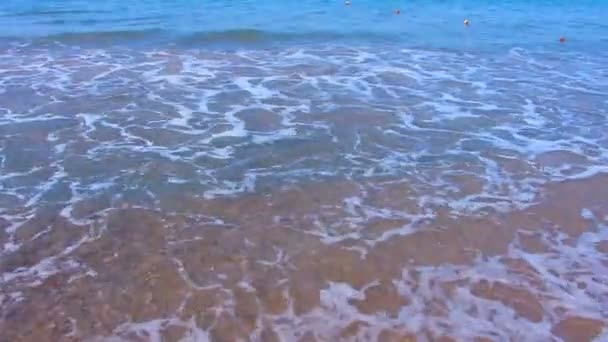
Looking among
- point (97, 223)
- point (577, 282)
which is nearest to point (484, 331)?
point (577, 282)

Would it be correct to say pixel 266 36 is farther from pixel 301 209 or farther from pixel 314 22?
pixel 301 209

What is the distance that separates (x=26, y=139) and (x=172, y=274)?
509cm

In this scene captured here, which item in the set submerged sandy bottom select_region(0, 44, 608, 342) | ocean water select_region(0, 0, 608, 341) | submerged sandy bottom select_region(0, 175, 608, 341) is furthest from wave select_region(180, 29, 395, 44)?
submerged sandy bottom select_region(0, 175, 608, 341)

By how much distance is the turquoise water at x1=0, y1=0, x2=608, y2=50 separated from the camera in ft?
60.5

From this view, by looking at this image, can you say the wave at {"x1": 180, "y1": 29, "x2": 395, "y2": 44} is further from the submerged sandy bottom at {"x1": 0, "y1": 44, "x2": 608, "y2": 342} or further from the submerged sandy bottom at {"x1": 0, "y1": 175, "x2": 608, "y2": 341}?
the submerged sandy bottom at {"x1": 0, "y1": 175, "x2": 608, "y2": 341}

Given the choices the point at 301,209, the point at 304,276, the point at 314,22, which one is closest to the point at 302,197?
the point at 301,209

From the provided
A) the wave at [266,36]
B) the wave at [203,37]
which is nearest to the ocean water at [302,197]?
the wave at [203,37]

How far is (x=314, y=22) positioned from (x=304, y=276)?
16243 mm

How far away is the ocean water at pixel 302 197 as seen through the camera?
5.55 metres

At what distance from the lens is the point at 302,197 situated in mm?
7805

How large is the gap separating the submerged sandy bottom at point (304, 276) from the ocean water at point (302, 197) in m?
0.02

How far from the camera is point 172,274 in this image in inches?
240

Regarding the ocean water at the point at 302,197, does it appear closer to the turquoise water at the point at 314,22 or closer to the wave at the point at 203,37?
the wave at the point at 203,37

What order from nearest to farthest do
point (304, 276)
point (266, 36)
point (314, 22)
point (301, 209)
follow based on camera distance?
point (304, 276)
point (301, 209)
point (266, 36)
point (314, 22)
